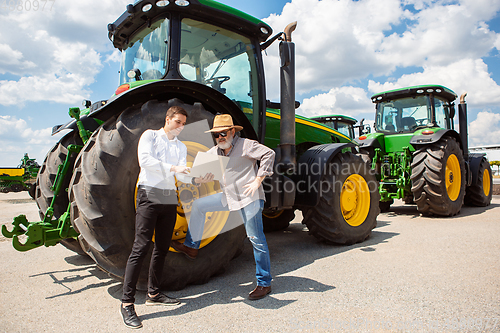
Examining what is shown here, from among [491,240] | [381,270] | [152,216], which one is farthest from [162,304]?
[491,240]

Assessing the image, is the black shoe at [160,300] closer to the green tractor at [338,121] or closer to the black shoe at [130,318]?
the black shoe at [130,318]

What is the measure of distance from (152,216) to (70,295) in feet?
3.76

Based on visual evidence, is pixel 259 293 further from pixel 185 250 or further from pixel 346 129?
pixel 346 129

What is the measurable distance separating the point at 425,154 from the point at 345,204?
3.12 meters

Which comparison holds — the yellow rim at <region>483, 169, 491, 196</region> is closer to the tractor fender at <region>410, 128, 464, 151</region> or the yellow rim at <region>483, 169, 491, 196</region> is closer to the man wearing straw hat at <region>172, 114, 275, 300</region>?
the tractor fender at <region>410, 128, 464, 151</region>

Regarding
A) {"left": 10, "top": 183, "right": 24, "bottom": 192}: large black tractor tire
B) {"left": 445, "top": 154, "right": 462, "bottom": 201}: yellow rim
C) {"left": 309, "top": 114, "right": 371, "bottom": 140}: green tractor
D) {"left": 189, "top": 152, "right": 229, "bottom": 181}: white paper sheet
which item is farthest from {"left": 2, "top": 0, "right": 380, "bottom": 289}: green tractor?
{"left": 10, "top": 183, "right": 24, "bottom": 192}: large black tractor tire

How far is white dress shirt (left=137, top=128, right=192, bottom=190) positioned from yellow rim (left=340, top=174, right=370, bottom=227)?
263 cm

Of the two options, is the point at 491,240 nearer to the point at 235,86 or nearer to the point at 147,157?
the point at 235,86

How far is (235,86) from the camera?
12.6ft

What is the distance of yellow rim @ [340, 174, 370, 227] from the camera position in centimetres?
452

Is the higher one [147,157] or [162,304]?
[147,157]

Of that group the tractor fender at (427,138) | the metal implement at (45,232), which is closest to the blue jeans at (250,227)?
the metal implement at (45,232)

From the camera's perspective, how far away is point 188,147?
298 centimetres

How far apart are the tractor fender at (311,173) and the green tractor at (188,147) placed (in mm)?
13
